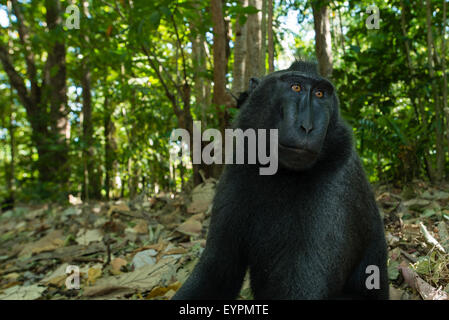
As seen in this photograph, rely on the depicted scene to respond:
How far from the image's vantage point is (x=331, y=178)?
2.36 metres

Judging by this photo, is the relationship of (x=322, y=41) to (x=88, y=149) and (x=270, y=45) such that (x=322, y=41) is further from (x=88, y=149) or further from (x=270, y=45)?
(x=88, y=149)

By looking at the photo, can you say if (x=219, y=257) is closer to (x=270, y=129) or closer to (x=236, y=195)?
(x=236, y=195)

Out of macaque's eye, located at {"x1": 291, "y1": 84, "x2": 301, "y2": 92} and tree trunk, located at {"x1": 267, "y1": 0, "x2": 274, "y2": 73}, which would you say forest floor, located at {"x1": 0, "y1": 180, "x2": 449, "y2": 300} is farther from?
tree trunk, located at {"x1": 267, "y1": 0, "x2": 274, "y2": 73}

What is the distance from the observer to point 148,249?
4.23 m

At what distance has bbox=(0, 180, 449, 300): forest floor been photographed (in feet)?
10.1

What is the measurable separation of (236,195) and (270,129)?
0.47 meters

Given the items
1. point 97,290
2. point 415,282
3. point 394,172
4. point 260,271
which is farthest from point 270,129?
point 394,172

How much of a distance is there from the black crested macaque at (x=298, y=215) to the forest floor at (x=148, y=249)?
0.59m

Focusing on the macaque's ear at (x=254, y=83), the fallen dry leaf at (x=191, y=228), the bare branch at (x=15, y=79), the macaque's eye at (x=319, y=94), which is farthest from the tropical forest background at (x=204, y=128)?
the bare branch at (x=15, y=79)

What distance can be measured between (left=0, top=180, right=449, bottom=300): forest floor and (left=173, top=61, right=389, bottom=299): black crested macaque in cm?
59

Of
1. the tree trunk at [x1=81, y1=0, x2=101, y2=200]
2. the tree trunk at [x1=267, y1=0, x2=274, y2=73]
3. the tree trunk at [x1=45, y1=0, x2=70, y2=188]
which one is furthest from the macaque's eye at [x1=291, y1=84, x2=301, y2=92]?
the tree trunk at [x1=45, y1=0, x2=70, y2=188]

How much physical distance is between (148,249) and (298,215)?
7.86ft

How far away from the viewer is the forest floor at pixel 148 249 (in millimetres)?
3080

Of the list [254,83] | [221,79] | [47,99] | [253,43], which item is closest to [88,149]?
[47,99]
